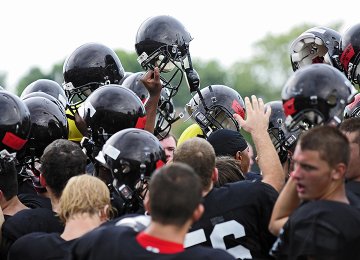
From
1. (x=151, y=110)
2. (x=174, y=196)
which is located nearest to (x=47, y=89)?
(x=151, y=110)

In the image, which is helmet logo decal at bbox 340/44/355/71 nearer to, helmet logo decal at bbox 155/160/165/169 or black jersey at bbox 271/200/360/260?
helmet logo decal at bbox 155/160/165/169

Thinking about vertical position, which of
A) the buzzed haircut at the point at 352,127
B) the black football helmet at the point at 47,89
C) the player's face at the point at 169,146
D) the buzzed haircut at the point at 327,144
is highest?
the buzzed haircut at the point at 327,144

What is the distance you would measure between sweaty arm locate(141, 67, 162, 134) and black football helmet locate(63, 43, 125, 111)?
60cm

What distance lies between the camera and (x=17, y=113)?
7578mm

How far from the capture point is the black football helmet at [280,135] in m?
7.91

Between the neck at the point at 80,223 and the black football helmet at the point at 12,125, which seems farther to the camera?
the black football helmet at the point at 12,125

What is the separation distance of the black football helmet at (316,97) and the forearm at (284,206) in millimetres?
441

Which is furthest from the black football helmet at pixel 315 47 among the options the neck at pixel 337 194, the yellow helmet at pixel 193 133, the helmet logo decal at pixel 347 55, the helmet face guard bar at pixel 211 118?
the neck at pixel 337 194

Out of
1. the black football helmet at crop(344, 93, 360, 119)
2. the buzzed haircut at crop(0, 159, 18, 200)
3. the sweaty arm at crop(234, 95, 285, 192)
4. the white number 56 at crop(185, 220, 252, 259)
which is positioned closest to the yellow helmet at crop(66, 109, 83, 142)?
the buzzed haircut at crop(0, 159, 18, 200)

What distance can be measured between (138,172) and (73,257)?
117 centimetres

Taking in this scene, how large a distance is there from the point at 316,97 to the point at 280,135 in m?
2.36

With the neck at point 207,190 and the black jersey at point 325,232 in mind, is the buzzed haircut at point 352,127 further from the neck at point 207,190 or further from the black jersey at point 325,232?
the black jersey at point 325,232

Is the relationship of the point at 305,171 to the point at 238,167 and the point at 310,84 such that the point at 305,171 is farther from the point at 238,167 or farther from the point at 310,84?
the point at 238,167

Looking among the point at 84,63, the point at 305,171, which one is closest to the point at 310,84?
the point at 305,171
